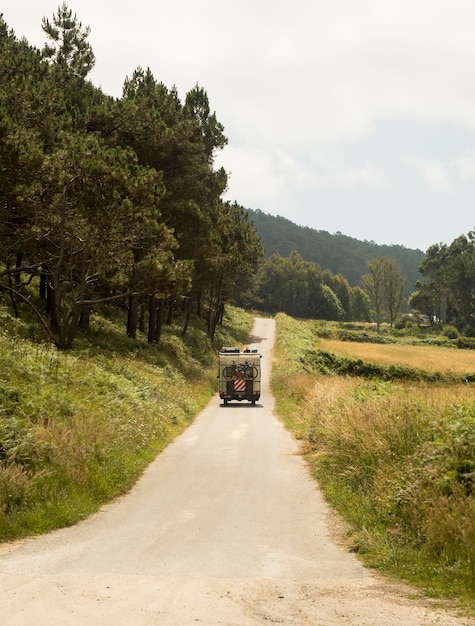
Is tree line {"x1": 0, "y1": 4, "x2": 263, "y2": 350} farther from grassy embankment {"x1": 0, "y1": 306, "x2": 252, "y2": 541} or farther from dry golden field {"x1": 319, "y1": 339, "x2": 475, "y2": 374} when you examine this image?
dry golden field {"x1": 319, "y1": 339, "x2": 475, "y2": 374}

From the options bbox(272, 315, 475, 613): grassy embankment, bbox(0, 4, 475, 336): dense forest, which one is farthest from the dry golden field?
bbox(272, 315, 475, 613): grassy embankment

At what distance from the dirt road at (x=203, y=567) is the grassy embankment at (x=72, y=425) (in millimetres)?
643

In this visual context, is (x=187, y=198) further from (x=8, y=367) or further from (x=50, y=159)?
(x=8, y=367)

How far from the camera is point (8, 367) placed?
16766mm

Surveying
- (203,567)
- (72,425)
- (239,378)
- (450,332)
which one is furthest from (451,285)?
(203,567)

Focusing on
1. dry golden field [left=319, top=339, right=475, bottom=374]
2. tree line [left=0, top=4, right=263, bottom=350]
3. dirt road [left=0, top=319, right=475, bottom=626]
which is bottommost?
dry golden field [left=319, top=339, right=475, bottom=374]

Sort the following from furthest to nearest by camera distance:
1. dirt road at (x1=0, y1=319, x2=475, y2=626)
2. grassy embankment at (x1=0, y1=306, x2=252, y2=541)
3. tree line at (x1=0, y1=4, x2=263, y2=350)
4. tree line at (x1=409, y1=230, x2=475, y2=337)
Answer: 1. tree line at (x1=409, y1=230, x2=475, y2=337)
2. tree line at (x1=0, y1=4, x2=263, y2=350)
3. grassy embankment at (x1=0, y1=306, x2=252, y2=541)
4. dirt road at (x1=0, y1=319, x2=475, y2=626)

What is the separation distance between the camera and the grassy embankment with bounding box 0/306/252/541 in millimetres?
10625

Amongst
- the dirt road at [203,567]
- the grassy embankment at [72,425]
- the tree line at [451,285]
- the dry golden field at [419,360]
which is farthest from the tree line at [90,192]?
the tree line at [451,285]

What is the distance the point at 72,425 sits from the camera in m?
14.6

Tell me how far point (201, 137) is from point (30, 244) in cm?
2335

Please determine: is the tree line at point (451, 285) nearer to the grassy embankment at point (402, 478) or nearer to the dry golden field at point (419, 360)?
the dry golden field at point (419, 360)

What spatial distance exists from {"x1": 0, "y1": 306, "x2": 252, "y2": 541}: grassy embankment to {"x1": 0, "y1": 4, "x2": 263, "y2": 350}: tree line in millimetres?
3678

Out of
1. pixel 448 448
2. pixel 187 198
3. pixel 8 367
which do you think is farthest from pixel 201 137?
pixel 448 448
